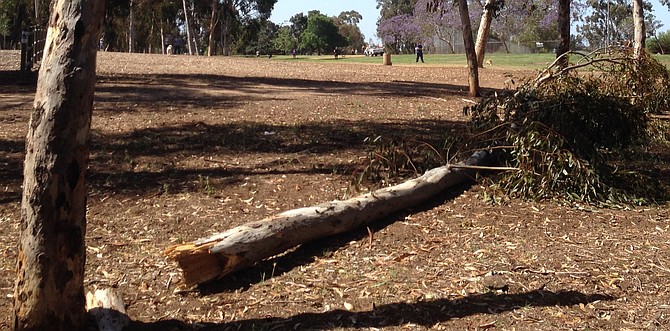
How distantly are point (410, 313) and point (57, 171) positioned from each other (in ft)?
7.65

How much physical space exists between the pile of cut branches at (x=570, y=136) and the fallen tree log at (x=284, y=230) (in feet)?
3.02

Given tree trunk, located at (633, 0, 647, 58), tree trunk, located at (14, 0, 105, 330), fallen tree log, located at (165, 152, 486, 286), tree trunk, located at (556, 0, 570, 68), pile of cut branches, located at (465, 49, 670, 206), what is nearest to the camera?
tree trunk, located at (14, 0, 105, 330)

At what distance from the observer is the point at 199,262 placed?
17.2 ft

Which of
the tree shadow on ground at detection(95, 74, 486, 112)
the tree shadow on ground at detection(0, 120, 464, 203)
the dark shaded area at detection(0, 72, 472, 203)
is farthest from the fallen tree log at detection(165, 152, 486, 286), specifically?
the tree shadow on ground at detection(95, 74, 486, 112)

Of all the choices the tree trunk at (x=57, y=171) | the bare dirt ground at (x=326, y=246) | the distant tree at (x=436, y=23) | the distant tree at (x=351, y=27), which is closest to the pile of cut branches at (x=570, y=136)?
the bare dirt ground at (x=326, y=246)

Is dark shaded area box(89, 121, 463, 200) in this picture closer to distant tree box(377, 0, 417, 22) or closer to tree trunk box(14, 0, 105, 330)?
tree trunk box(14, 0, 105, 330)

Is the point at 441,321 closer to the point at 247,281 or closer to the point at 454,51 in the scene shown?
the point at 247,281

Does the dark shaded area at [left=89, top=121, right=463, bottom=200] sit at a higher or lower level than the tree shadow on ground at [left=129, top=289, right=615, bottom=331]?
higher

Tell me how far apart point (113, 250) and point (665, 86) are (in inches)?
316

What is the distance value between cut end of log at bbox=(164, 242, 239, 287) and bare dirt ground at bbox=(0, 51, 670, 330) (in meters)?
0.12

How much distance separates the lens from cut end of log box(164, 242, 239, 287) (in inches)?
202

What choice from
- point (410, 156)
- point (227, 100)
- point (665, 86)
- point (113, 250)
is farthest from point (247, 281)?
point (227, 100)

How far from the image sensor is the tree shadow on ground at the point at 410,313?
15.7 ft

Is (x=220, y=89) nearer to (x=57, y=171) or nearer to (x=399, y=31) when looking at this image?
(x=57, y=171)
